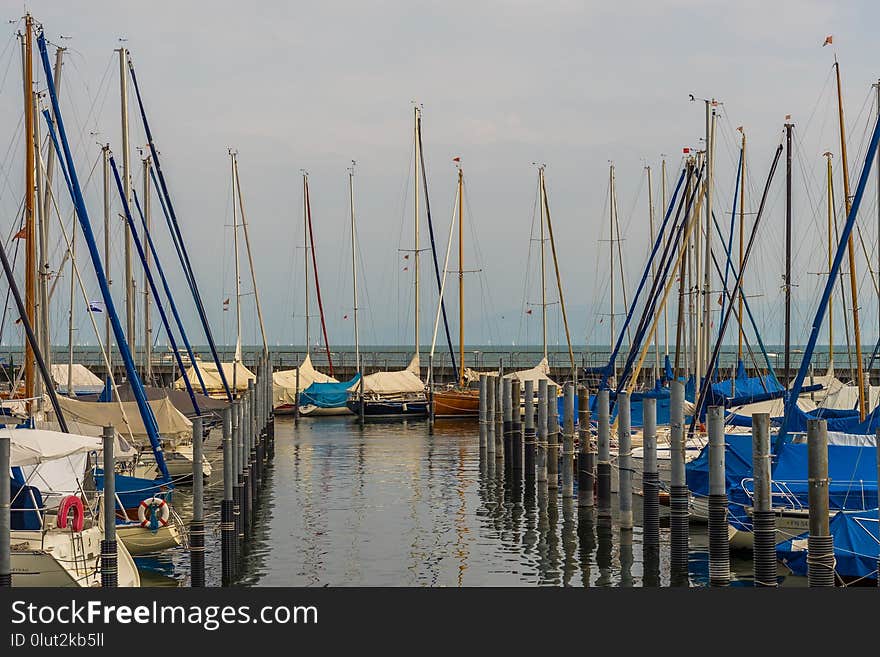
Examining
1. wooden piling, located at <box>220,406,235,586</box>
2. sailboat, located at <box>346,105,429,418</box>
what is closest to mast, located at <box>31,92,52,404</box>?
wooden piling, located at <box>220,406,235,586</box>

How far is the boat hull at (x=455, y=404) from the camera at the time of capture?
215 feet

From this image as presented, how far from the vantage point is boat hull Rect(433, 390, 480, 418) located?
65.4m

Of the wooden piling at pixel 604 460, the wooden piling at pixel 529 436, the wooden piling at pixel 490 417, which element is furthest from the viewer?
the wooden piling at pixel 490 417

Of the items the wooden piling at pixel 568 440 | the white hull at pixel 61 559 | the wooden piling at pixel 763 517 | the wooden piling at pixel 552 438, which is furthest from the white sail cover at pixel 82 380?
the wooden piling at pixel 763 517

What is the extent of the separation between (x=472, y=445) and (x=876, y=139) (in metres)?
28.5

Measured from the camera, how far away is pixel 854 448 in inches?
1021

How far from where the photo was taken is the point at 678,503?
23.8 m

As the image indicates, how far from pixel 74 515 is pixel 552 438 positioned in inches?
724

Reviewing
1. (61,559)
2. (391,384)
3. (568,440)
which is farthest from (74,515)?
(391,384)

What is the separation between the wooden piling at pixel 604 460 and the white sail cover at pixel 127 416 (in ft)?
40.9

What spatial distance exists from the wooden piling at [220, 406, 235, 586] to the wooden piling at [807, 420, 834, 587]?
12.1m

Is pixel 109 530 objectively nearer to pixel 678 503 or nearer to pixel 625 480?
pixel 678 503

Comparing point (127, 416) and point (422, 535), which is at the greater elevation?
point (127, 416)

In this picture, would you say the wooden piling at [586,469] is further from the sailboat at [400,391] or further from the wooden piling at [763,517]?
the sailboat at [400,391]
